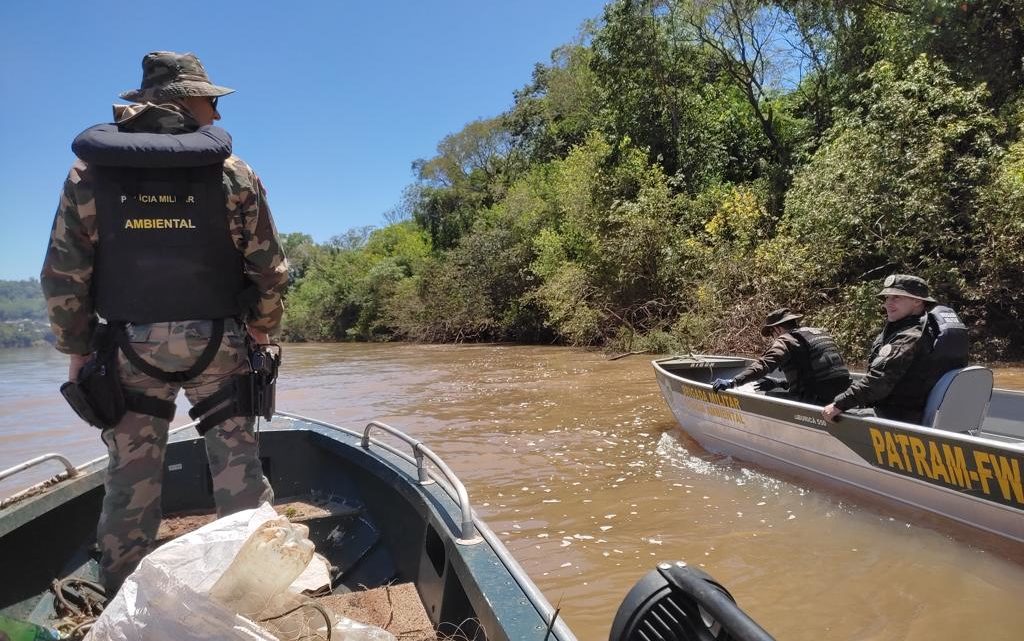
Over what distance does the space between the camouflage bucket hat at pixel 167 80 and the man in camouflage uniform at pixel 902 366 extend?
472 cm

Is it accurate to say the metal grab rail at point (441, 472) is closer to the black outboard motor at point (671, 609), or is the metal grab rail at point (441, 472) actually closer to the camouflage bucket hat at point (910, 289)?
the black outboard motor at point (671, 609)

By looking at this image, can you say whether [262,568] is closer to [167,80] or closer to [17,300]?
[167,80]

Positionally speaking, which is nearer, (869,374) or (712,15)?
(869,374)

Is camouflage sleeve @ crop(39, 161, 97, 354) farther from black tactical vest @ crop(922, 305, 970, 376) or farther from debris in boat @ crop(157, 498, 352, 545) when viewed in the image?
black tactical vest @ crop(922, 305, 970, 376)

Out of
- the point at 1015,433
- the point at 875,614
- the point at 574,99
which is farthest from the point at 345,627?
the point at 574,99

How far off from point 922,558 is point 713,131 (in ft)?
68.2

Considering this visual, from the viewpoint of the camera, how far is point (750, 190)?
17312 mm

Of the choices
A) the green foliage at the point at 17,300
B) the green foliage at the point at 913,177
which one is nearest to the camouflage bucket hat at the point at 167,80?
the green foliage at the point at 913,177

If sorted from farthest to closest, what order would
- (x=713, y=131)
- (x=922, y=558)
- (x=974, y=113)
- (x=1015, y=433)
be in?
(x=713, y=131) < (x=974, y=113) < (x=1015, y=433) < (x=922, y=558)

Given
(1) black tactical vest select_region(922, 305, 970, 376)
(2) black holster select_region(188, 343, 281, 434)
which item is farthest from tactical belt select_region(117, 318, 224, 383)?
(1) black tactical vest select_region(922, 305, 970, 376)

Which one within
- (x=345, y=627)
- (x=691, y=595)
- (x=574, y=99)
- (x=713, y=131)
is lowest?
(x=345, y=627)

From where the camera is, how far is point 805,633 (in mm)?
3521

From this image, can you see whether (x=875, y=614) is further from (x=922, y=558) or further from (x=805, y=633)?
(x=922, y=558)

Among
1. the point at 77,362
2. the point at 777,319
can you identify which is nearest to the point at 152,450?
the point at 77,362
